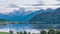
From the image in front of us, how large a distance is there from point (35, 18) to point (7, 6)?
314mm

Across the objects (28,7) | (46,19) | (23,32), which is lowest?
(23,32)

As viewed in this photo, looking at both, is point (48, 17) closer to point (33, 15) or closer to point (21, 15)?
point (33, 15)

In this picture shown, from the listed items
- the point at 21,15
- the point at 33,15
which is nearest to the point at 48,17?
the point at 33,15

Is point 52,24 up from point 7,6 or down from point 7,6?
down

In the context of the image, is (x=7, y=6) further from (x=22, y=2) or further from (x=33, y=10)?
(x=33, y=10)

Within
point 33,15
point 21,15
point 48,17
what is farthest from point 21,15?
point 48,17

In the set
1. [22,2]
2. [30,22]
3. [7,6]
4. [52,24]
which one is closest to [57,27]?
[52,24]

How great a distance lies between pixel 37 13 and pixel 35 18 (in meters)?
0.05

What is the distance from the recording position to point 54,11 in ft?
4.02

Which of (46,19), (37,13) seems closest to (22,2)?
(37,13)

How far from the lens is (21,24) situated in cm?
124

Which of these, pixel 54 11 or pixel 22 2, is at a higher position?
pixel 22 2

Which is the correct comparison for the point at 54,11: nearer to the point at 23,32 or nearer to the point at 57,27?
the point at 57,27

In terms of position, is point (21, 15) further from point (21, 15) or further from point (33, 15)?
point (33, 15)
